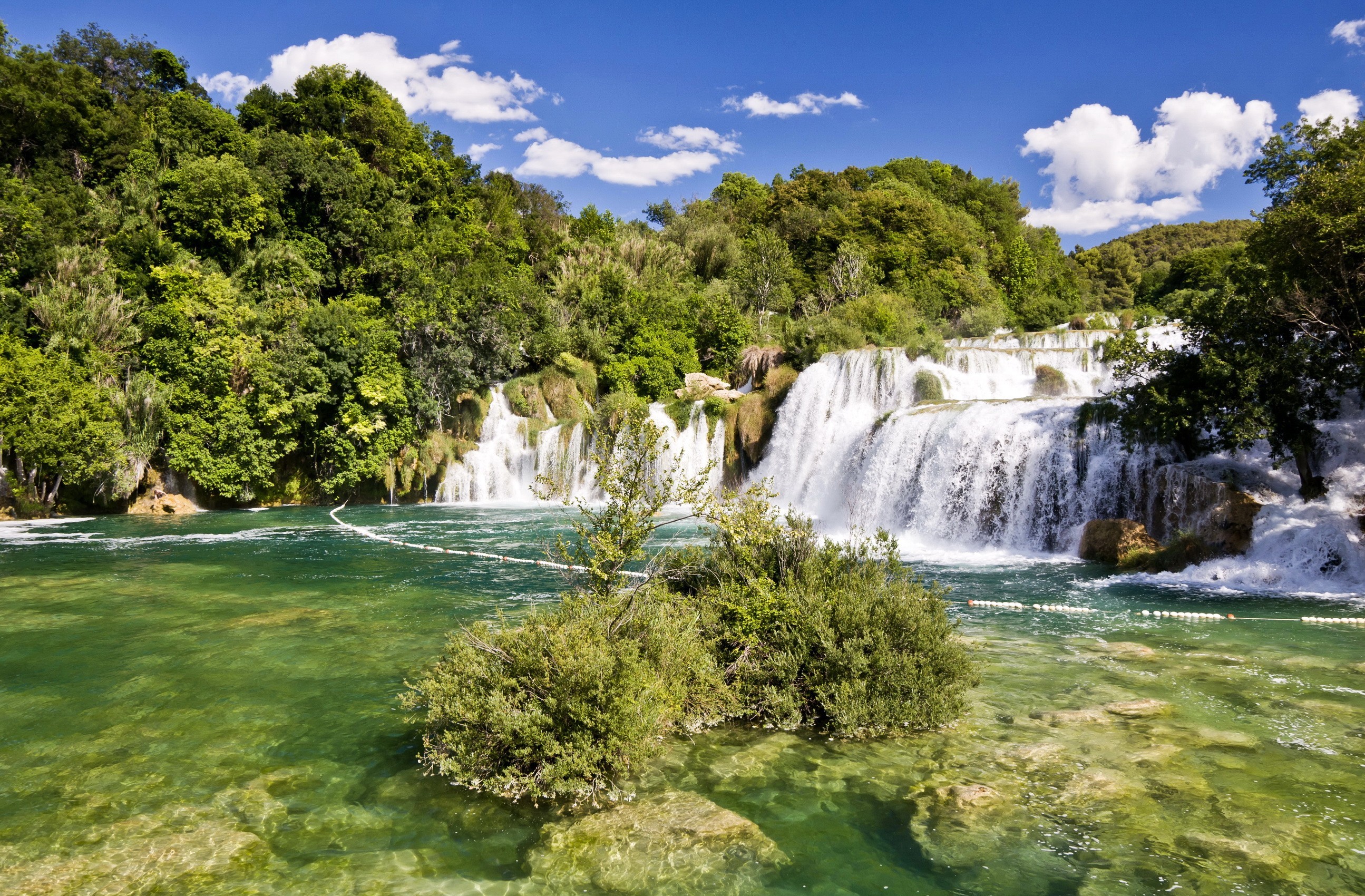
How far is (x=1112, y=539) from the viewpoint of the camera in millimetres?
15820

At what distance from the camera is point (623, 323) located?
36.7 m

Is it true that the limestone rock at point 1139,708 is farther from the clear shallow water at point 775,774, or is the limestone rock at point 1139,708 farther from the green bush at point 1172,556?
the green bush at point 1172,556

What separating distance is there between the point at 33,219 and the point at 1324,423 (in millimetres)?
39279

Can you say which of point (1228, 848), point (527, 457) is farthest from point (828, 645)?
point (527, 457)

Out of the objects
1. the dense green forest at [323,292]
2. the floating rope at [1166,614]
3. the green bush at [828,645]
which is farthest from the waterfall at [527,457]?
the green bush at [828,645]

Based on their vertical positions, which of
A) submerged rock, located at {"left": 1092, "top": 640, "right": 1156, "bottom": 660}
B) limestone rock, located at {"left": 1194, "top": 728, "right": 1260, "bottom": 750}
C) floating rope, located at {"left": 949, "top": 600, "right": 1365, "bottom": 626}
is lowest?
limestone rock, located at {"left": 1194, "top": 728, "right": 1260, "bottom": 750}

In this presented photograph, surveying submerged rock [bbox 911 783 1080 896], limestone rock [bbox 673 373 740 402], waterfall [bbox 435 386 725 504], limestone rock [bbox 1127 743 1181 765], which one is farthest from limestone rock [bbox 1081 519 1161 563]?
limestone rock [bbox 673 373 740 402]

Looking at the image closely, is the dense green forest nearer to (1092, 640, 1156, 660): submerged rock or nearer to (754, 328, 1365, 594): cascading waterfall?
(754, 328, 1365, 594): cascading waterfall

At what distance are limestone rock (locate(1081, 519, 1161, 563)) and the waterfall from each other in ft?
51.1

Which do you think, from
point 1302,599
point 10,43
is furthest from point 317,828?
point 10,43

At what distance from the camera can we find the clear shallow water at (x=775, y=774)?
173 inches

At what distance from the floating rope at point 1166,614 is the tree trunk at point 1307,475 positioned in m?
3.66

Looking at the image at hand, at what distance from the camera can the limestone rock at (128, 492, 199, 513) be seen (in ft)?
88.2

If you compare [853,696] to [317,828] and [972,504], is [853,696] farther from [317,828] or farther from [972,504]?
[972,504]
